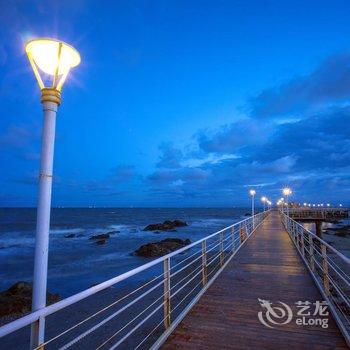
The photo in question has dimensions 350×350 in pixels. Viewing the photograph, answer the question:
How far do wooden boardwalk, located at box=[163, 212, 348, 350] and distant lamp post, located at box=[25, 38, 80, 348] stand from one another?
2474 mm

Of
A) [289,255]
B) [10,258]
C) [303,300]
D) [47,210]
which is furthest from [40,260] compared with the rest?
[10,258]

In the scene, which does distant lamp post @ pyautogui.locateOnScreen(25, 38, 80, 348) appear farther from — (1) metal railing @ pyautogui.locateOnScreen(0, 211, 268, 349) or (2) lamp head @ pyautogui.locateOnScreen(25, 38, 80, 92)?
(1) metal railing @ pyautogui.locateOnScreen(0, 211, 268, 349)

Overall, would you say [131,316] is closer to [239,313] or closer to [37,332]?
[239,313]

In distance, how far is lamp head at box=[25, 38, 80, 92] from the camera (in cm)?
275

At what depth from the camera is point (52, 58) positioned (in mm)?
2773

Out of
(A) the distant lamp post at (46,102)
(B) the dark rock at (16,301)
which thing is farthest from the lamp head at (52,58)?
(B) the dark rock at (16,301)

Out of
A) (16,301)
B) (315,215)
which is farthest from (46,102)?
(315,215)


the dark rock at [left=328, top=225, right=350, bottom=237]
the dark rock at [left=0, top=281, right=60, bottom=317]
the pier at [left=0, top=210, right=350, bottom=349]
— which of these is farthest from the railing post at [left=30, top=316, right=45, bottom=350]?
the dark rock at [left=328, top=225, right=350, bottom=237]

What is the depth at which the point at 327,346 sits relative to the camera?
4.14 metres

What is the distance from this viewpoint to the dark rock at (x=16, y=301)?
40.2ft

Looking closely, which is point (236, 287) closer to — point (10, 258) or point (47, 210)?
point (47, 210)

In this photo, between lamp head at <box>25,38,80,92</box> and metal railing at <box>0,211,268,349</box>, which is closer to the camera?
lamp head at <box>25,38,80,92</box>

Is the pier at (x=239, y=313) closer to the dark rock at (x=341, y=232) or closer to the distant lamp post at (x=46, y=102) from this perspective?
the distant lamp post at (x=46, y=102)

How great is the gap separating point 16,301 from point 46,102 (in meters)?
12.6
